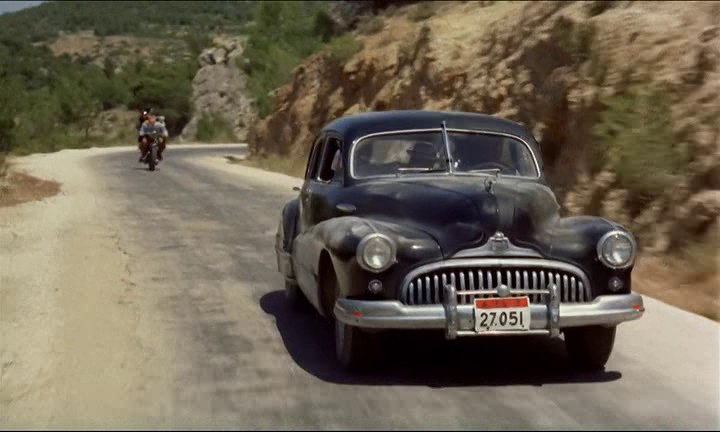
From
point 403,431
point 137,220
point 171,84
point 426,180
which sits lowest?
point 171,84

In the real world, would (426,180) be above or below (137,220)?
above

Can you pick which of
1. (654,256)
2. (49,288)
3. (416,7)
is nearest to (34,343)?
(49,288)

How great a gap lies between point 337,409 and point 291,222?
3.34 meters

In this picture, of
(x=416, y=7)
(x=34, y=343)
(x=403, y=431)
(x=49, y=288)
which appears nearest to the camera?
(x=403, y=431)

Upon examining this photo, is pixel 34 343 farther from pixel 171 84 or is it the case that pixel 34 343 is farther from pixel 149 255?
pixel 171 84

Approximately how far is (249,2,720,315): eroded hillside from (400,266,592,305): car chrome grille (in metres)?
3.02

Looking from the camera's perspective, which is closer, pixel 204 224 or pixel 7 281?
pixel 7 281

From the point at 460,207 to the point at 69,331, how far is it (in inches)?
130

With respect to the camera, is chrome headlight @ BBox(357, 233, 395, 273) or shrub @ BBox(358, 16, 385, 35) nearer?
chrome headlight @ BBox(357, 233, 395, 273)

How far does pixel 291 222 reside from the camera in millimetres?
8805

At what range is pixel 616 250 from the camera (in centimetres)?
626

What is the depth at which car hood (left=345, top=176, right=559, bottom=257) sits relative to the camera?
20.2 ft

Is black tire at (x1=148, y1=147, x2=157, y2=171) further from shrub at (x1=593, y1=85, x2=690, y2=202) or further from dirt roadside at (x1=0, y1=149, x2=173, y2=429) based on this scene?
shrub at (x1=593, y1=85, x2=690, y2=202)

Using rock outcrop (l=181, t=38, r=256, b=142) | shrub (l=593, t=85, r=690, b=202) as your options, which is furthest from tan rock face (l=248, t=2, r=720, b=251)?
rock outcrop (l=181, t=38, r=256, b=142)
